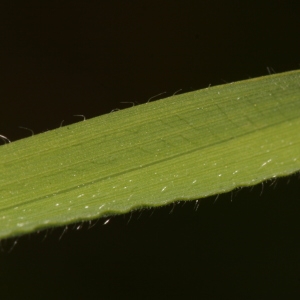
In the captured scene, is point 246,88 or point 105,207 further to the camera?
point 246,88

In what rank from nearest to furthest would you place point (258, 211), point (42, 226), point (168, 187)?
point (42, 226) < point (168, 187) < point (258, 211)

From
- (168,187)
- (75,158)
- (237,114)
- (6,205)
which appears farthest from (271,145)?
(6,205)

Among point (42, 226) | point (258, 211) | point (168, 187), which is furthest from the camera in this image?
point (258, 211)

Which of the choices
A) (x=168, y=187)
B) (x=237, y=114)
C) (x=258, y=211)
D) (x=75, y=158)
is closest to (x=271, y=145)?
(x=237, y=114)

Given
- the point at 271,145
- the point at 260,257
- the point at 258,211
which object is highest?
the point at 271,145

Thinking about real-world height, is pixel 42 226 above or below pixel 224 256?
above

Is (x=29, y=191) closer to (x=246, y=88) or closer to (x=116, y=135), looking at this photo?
(x=116, y=135)
